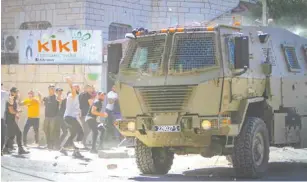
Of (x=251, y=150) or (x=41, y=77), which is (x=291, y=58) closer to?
(x=251, y=150)

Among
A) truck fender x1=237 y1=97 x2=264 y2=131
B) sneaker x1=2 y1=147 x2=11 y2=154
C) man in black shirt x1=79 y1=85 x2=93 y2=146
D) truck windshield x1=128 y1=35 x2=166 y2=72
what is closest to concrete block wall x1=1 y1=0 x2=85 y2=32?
man in black shirt x1=79 y1=85 x2=93 y2=146

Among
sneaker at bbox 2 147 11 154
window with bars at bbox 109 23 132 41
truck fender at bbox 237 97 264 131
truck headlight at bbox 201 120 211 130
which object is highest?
window with bars at bbox 109 23 132 41

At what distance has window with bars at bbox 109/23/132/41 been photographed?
2035 cm

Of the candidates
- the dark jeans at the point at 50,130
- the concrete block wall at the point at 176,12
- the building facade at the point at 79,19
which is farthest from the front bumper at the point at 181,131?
the concrete block wall at the point at 176,12

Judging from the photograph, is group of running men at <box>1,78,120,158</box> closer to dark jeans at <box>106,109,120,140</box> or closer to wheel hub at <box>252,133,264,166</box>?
dark jeans at <box>106,109,120,140</box>

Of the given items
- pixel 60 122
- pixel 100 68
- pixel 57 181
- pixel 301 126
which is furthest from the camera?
pixel 100 68

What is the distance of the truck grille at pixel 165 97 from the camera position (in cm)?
930

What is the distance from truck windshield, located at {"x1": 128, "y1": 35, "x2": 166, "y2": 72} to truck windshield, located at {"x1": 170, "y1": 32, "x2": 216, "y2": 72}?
267mm

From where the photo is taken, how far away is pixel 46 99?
15164 mm

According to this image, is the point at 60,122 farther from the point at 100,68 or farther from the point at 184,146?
the point at 184,146

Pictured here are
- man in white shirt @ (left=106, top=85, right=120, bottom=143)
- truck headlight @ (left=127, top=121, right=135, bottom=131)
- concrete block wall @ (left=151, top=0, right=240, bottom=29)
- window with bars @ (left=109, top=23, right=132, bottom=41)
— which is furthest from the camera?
concrete block wall @ (left=151, top=0, right=240, bottom=29)

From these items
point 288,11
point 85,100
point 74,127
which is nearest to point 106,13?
point 85,100

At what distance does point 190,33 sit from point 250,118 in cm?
177

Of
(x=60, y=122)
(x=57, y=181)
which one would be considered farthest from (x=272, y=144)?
(x=60, y=122)
